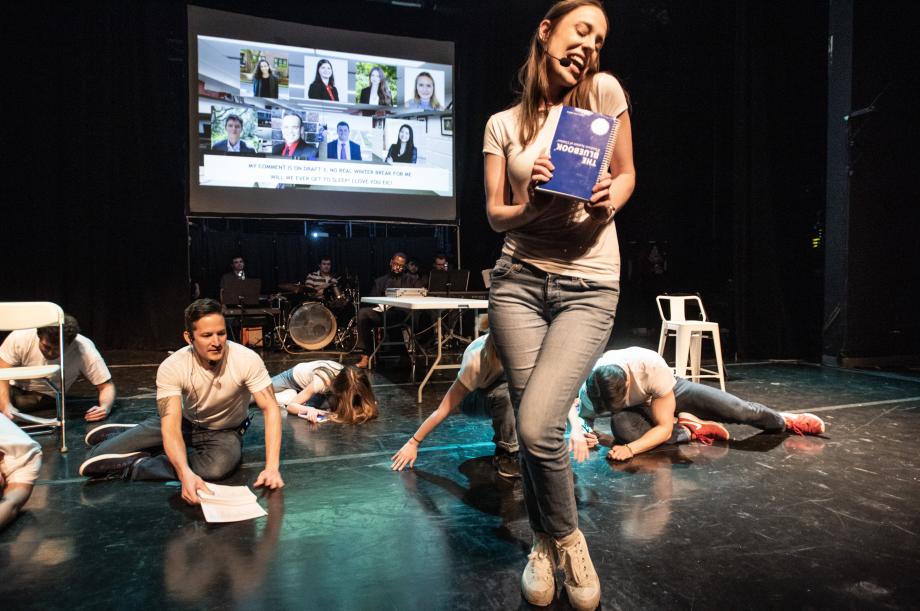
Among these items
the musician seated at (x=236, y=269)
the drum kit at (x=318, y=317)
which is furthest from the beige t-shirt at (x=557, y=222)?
the musician seated at (x=236, y=269)

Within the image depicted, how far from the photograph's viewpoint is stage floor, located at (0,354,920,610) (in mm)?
1483

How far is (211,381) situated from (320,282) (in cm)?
531

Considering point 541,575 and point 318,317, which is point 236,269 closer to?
point 318,317

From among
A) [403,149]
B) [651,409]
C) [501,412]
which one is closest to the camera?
[501,412]

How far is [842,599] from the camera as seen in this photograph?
4.75 feet

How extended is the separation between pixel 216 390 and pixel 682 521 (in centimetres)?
193

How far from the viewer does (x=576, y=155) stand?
1.13 meters

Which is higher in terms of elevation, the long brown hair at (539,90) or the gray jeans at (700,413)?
the long brown hair at (539,90)

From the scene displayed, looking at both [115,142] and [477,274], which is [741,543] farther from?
[115,142]

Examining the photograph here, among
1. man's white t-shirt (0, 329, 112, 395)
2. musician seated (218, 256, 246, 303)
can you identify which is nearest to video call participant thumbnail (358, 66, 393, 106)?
musician seated (218, 256, 246, 303)

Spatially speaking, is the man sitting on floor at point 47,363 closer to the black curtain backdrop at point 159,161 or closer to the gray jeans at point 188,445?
the gray jeans at point 188,445

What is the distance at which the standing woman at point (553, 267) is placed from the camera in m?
1.24

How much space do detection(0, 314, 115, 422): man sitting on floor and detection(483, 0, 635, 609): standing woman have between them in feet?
10.7

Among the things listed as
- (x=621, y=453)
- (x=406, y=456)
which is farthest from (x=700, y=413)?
(x=406, y=456)
